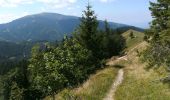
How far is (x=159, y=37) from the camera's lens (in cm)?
3109

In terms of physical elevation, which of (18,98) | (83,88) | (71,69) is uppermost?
(71,69)

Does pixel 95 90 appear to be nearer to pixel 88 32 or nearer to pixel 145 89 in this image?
pixel 145 89

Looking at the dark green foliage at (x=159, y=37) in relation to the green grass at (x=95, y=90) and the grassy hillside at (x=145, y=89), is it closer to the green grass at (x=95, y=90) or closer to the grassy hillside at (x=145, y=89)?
the grassy hillside at (x=145, y=89)

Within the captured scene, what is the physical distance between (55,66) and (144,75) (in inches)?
610

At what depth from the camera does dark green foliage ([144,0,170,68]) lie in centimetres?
2786

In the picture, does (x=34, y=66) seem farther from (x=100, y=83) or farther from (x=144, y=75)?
(x=144, y=75)

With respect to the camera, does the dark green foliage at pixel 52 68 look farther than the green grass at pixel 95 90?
No

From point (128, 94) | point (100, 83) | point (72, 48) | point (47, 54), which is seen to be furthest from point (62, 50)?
point (100, 83)

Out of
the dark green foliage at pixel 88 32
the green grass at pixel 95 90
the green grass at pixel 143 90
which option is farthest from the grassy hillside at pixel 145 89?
the dark green foliage at pixel 88 32

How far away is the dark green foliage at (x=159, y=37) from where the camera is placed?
1097 inches

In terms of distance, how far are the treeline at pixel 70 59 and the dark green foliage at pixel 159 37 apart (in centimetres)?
696

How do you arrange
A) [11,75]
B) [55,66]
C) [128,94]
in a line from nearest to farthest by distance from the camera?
[55,66] → [128,94] → [11,75]

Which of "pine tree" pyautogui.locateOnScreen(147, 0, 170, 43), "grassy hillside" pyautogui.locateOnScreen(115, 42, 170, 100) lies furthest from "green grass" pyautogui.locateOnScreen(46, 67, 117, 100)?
"pine tree" pyautogui.locateOnScreen(147, 0, 170, 43)

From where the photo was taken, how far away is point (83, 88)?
117ft
